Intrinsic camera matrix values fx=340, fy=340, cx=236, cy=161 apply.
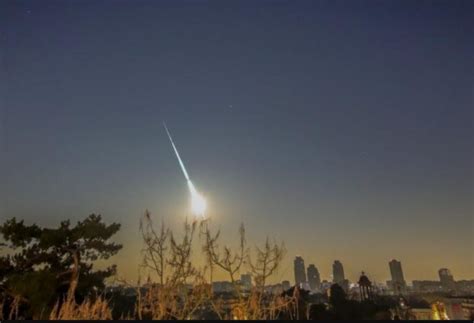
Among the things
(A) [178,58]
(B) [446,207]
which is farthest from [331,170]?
(A) [178,58]

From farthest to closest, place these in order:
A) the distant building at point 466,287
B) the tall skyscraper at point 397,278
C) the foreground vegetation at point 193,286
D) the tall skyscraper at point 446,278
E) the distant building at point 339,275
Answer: the distant building at point 339,275 → the tall skyscraper at point 397,278 → the tall skyscraper at point 446,278 → the distant building at point 466,287 → the foreground vegetation at point 193,286

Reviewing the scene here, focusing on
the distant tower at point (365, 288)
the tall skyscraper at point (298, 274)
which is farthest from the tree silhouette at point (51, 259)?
the distant tower at point (365, 288)

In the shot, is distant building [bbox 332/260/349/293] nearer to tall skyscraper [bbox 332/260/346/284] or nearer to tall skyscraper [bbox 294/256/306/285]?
tall skyscraper [bbox 332/260/346/284]

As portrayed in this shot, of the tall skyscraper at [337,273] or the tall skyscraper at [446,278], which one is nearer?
the tall skyscraper at [446,278]

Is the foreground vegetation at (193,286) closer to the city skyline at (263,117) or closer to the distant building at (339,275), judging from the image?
the city skyline at (263,117)

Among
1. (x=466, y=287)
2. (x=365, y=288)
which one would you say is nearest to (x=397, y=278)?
(x=365, y=288)

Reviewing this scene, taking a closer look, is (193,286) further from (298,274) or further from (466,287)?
(466,287)

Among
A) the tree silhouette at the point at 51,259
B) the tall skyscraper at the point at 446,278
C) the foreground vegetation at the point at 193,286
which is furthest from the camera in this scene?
the tree silhouette at the point at 51,259

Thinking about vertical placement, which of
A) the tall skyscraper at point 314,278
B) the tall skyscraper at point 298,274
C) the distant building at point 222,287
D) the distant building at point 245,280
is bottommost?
the distant building at point 222,287
